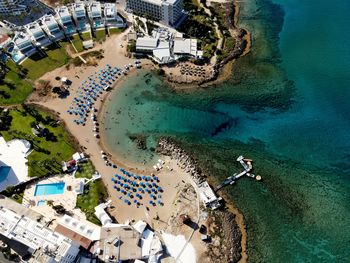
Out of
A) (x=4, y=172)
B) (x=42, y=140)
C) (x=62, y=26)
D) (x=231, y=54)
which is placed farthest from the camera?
(x=62, y=26)

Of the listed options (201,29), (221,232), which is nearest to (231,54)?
(201,29)

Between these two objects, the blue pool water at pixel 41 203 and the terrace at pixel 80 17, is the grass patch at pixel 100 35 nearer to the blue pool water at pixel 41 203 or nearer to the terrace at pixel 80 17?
the terrace at pixel 80 17

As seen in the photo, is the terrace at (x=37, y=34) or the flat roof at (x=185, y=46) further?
the flat roof at (x=185, y=46)

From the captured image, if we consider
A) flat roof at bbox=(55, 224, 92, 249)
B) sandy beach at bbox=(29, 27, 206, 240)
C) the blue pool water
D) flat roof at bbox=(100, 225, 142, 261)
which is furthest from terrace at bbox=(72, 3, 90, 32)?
flat roof at bbox=(100, 225, 142, 261)

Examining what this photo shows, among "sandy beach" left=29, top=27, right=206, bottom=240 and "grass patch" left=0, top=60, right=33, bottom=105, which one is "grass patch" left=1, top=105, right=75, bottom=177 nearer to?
"sandy beach" left=29, top=27, right=206, bottom=240

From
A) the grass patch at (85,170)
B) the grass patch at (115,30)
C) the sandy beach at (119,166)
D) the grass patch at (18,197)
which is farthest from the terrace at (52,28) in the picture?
the grass patch at (18,197)

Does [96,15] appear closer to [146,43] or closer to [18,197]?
[146,43]

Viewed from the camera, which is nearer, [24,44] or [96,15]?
[24,44]
